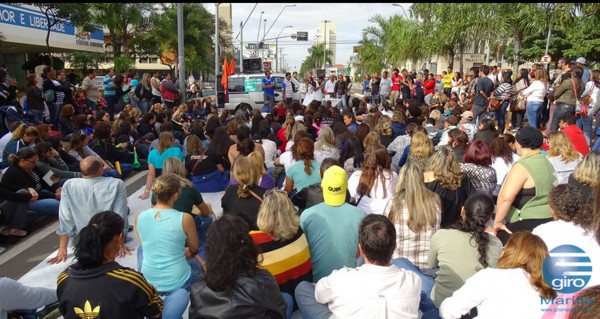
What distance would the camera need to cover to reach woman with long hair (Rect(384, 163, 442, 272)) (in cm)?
419

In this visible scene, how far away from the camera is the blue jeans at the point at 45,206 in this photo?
247 inches

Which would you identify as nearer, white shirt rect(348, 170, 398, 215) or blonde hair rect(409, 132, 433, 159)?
white shirt rect(348, 170, 398, 215)

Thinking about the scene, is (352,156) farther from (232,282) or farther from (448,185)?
(232,282)

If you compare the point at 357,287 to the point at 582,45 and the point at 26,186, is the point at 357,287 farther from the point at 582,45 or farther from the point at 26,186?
the point at 582,45

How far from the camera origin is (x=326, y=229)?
4055mm

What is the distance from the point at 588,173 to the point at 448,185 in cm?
129

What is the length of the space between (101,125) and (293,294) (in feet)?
20.3

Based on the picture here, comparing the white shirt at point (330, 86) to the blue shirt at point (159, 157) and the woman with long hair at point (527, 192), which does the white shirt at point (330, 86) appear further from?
the woman with long hair at point (527, 192)

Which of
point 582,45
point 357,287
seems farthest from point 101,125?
point 582,45

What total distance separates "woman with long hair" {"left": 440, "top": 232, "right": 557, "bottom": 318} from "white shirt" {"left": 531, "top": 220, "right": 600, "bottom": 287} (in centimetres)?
67

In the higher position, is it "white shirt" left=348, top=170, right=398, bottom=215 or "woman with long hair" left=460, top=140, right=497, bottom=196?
"woman with long hair" left=460, top=140, right=497, bottom=196

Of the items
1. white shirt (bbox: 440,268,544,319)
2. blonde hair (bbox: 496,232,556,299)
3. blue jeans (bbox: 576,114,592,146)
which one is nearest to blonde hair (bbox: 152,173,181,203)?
white shirt (bbox: 440,268,544,319)

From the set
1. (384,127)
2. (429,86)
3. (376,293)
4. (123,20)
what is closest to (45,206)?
(376,293)

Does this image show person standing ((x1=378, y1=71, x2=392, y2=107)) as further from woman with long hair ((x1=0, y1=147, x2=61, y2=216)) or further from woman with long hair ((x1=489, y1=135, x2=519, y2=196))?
woman with long hair ((x1=0, y1=147, x2=61, y2=216))
